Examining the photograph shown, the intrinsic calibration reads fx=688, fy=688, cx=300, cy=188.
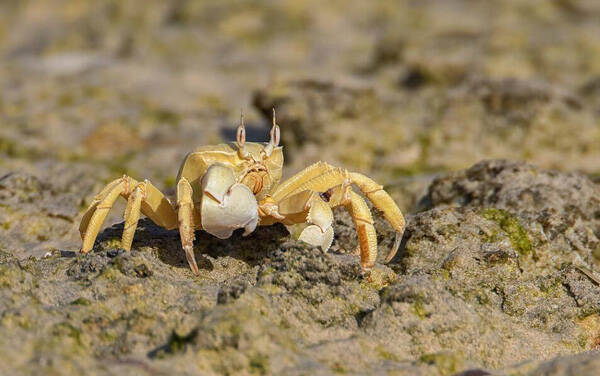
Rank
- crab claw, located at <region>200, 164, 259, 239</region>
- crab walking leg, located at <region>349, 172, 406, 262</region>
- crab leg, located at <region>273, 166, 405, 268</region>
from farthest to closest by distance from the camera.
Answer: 1. crab walking leg, located at <region>349, 172, 406, 262</region>
2. crab leg, located at <region>273, 166, 405, 268</region>
3. crab claw, located at <region>200, 164, 259, 239</region>

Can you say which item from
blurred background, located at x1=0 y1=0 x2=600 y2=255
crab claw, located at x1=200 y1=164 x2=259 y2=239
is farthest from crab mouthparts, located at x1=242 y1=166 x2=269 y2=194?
blurred background, located at x1=0 y1=0 x2=600 y2=255

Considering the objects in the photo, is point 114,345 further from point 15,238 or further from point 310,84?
point 310,84

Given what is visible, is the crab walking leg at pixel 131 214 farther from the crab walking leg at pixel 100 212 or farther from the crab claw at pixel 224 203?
the crab claw at pixel 224 203

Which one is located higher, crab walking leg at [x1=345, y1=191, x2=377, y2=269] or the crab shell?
the crab shell

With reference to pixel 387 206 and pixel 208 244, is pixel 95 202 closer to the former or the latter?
pixel 208 244

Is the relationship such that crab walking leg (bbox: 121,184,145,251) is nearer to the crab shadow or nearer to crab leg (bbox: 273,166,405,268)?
the crab shadow

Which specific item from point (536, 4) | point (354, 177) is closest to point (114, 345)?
point (354, 177)

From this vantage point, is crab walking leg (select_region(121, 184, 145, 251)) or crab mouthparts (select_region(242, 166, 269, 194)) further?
crab mouthparts (select_region(242, 166, 269, 194))
